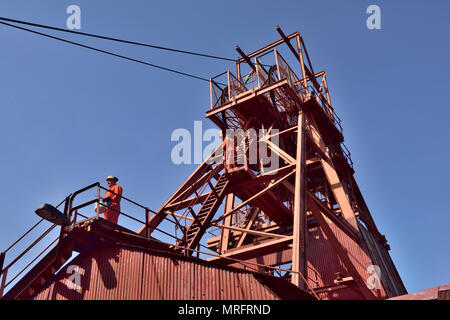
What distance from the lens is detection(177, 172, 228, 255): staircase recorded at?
559 inches

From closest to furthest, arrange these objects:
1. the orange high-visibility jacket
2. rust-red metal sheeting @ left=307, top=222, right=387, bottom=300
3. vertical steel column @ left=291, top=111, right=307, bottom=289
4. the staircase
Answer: vertical steel column @ left=291, top=111, right=307, bottom=289, the orange high-visibility jacket, the staircase, rust-red metal sheeting @ left=307, top=222, right=387, bottom=300

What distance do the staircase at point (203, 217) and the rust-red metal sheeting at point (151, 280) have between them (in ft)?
7.29

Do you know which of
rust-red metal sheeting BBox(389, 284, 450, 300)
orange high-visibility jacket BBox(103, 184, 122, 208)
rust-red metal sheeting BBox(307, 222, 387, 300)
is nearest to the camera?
rust-red metal sheeting BBox(389, 284, 450, 300)

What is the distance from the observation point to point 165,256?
1120 centimetres

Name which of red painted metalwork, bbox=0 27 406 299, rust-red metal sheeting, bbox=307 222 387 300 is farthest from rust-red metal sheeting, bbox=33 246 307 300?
rust-red metal sheeting, bbox=307 222 387 300

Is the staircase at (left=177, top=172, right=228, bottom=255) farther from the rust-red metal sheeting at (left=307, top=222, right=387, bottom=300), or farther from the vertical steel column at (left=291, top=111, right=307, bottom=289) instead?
the rust-red metal sheeting at (left=307, top=222, right=387, bottom=300)

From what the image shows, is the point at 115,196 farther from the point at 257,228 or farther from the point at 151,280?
the point at 257,228

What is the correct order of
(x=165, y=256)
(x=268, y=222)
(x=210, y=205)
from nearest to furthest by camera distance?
(x=165, y=256) → (x=210, y=205) → (x=268, y=222)

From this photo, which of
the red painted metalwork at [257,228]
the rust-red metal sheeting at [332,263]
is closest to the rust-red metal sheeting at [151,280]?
the red painted metalwork at [257,228]

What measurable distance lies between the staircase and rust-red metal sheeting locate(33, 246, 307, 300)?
2.22 m

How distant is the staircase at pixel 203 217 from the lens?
1420 cm
